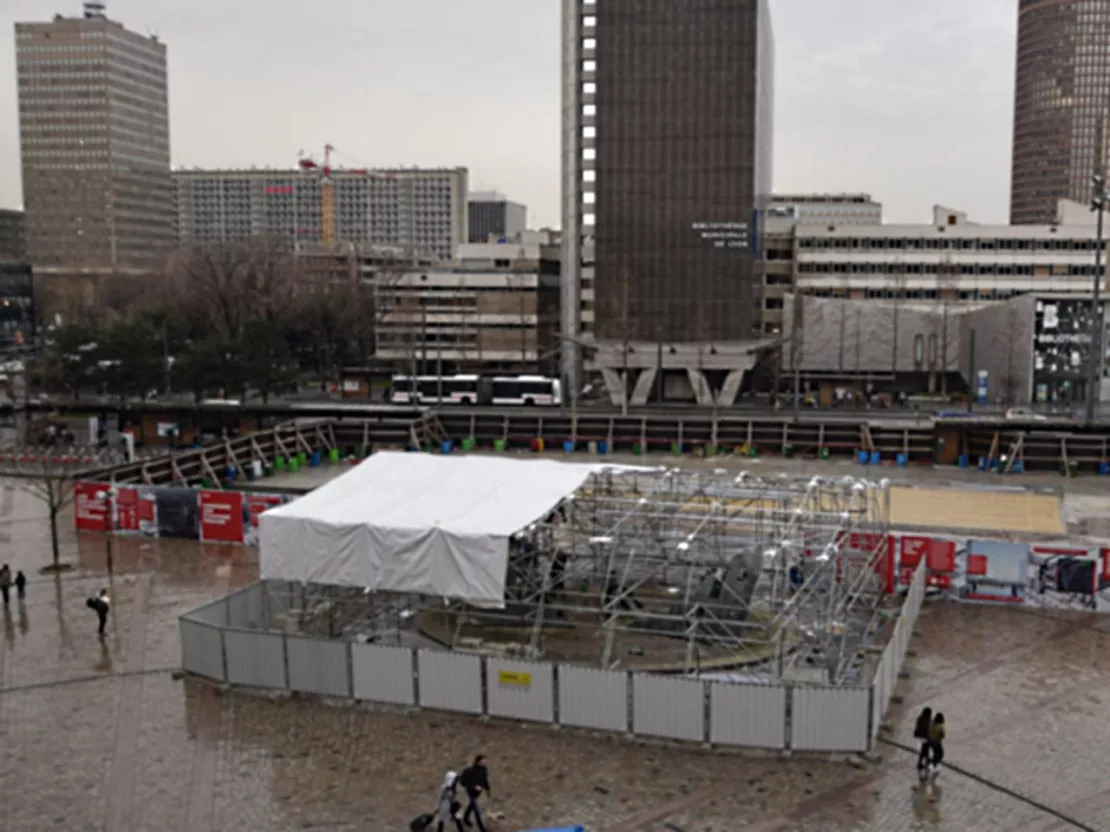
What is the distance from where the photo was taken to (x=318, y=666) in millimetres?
19484

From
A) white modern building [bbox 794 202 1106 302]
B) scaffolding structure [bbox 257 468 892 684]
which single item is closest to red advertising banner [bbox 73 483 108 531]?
scaffolding structure [bbox 257 468 892 684]

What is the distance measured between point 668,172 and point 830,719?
5966 cm

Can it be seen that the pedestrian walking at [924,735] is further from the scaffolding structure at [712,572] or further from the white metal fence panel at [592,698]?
the white metal fence panel at [592,698]

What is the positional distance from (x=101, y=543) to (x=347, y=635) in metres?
14.2

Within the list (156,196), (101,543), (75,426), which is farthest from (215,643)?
(156,196)

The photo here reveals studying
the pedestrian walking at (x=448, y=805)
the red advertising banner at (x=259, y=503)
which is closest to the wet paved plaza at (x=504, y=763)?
the pedestrian walking at (x=448, y=805)

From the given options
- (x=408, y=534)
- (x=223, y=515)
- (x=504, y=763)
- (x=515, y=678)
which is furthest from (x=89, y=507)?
(x=504, y=763)

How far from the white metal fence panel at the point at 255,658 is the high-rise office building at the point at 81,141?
155 meters

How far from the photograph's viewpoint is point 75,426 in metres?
58.7

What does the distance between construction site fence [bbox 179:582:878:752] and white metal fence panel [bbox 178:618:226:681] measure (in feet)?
0.06

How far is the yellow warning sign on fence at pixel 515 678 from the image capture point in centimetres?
1834

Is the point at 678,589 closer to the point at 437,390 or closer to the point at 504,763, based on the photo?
the point at 504,763

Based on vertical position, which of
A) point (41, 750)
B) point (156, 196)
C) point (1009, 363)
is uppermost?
point (156, 196)

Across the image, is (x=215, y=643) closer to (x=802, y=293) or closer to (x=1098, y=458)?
(x=1098, y=458)
